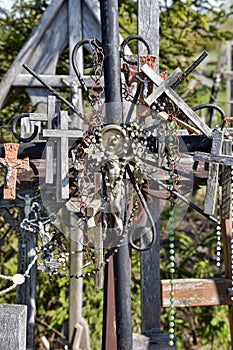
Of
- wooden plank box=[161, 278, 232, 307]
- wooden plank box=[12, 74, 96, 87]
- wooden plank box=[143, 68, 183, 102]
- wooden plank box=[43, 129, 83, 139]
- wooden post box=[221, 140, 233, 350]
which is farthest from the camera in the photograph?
wooden plank box=[12, 74, 96, 87]

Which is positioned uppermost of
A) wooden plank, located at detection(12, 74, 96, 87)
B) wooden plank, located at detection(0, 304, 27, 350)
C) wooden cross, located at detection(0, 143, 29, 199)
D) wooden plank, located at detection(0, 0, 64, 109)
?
wooden plank, located at detection(0, 0, 64, 109)

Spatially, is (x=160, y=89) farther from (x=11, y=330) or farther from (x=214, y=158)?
(x=11, y=330)

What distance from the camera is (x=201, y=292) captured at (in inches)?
93.4

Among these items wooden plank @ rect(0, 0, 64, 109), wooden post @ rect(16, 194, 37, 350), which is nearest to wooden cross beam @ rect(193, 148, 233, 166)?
wooden post @ rect(16, 194, 37, 350)

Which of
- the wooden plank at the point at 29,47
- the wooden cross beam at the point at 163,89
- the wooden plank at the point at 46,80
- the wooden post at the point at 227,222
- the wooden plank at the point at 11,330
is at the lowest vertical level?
the wooden plank at the point at 11,330

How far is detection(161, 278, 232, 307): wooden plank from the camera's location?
7.73 feet

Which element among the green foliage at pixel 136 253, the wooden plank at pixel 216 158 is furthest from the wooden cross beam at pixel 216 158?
the green foliage at pixel 136 253

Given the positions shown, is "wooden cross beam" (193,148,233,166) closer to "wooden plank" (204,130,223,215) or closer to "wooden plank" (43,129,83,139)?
"wooden plank" (204,130,223,215)

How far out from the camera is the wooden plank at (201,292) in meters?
2.36

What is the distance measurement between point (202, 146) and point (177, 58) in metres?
1.77

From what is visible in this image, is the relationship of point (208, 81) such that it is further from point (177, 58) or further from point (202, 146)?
point (202, 146)

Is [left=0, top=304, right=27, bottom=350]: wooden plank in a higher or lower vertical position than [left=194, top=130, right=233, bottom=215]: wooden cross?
lower

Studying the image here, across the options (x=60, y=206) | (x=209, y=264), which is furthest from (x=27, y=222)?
(x=209, y=264)

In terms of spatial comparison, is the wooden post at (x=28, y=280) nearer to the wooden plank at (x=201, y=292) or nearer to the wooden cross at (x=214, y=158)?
the wooden plank at (x=201, y=292)
